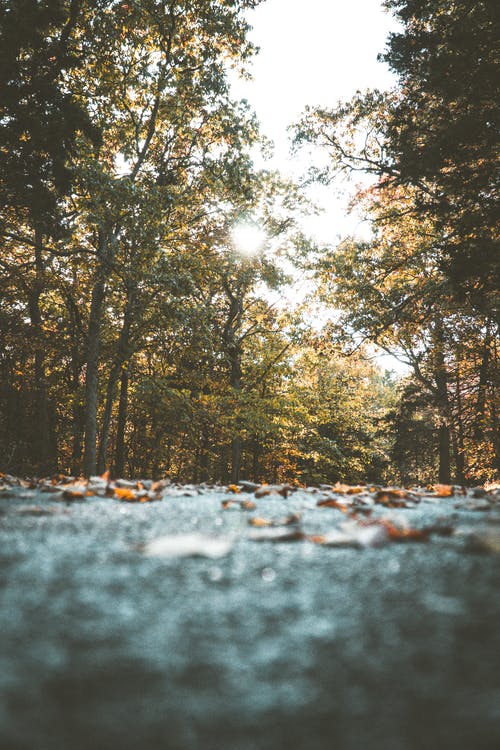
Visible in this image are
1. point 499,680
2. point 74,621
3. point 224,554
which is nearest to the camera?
point 499,680

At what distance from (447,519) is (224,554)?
1.21 m

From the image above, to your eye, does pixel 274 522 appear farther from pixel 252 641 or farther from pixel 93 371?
pixel 93 371

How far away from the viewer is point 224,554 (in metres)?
1.38

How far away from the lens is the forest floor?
0.56 m

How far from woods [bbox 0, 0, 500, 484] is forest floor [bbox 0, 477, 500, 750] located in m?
8.61

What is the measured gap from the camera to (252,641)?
31.7 inches

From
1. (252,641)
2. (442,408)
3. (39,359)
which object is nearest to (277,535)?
(252,641)

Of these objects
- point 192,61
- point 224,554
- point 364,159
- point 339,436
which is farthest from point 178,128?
point 339,436

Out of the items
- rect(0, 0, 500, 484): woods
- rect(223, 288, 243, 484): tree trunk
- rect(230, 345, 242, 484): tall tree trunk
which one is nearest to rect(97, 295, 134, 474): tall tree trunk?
rect(0, 0, 500, 484): woods

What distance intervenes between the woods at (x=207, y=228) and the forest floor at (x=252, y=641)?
28.2 ft

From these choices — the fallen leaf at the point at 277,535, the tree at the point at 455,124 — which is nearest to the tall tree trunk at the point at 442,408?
the tree at the point at 455,124

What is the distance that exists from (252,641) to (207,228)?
16.2 metres

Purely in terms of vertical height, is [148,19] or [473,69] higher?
[148,19]

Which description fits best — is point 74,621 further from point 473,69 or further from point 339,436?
point 339,436
